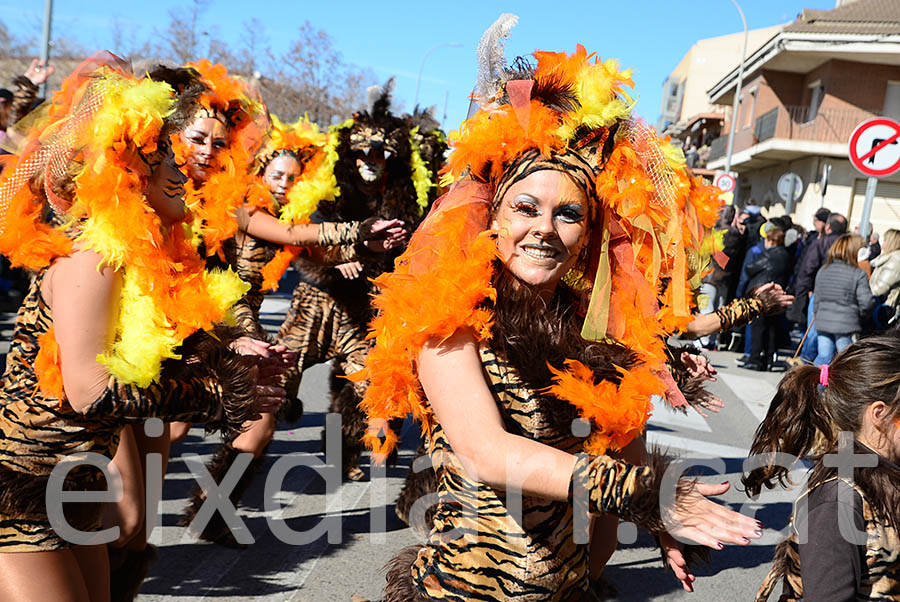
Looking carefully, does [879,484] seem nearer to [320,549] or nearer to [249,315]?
[320,549]

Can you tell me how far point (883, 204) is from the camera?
23.6m

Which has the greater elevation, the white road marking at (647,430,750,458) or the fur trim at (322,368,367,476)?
the fur trim at (322,368,367,476)

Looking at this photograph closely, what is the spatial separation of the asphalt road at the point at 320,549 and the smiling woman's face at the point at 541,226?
55.1 inches

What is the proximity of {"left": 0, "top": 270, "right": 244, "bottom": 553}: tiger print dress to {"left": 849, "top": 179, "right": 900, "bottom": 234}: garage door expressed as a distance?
2532 centimetres

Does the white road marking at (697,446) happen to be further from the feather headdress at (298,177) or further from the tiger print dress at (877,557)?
the tiger print dress at (877,557)

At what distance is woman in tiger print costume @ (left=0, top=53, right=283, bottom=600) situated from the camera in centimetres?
212

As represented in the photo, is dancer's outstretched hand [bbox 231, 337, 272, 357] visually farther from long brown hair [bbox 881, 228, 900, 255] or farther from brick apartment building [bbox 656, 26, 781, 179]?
brick apartment building [bbox 656, 26, 781, 179]

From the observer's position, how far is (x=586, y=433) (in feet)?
6.36

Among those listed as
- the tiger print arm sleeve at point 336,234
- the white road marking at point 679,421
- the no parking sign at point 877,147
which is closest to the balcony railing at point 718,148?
the no parking sign at point 877,147

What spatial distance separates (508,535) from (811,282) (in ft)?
33.1

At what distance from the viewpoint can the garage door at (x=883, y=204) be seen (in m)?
23.5

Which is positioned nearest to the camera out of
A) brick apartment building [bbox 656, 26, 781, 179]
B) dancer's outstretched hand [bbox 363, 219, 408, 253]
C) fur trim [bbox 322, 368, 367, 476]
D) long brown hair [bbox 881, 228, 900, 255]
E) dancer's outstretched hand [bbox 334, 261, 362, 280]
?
dancer's outstretched hand [bbox 363, 219, 408, 253]

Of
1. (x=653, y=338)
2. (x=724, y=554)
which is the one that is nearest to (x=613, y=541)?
(x=653, y=338)

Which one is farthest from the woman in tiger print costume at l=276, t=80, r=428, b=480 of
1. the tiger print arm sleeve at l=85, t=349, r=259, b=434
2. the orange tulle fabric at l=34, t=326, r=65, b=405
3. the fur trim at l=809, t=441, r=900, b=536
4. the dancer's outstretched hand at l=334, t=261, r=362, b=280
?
the fur trim at l=809, t=441, r=900, b=536
